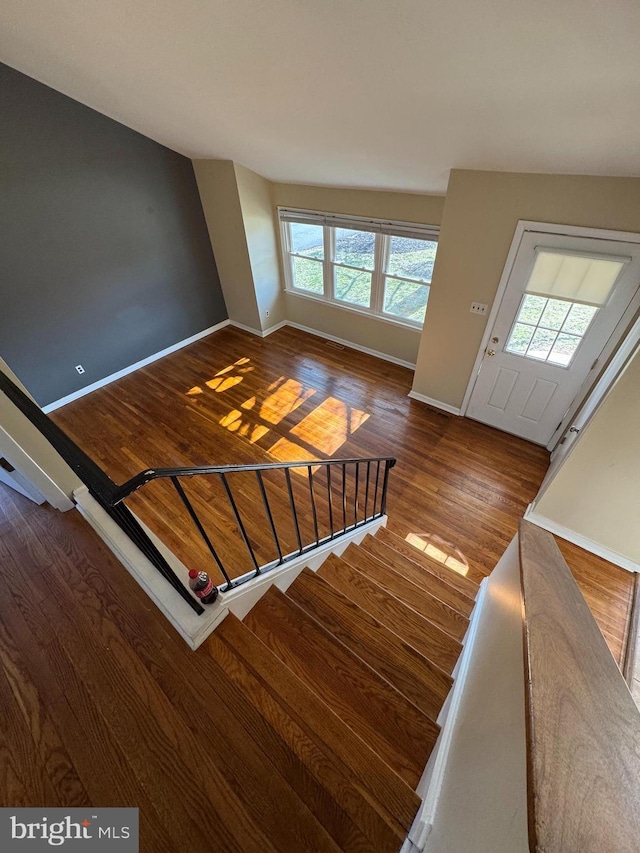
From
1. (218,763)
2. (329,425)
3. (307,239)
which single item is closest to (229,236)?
(307,239)

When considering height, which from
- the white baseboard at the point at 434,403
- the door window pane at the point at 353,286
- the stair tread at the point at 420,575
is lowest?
the stair tread at the point at 420,575

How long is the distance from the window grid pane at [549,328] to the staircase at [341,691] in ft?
7.18

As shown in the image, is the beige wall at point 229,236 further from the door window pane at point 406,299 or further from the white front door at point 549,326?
the white front door at point 549,326

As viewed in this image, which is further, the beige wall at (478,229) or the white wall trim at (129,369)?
the white wall trim at (129,369)

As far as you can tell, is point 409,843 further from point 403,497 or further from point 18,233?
point 18,233

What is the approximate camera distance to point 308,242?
4.40 metres

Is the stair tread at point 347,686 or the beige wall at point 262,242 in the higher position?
the beige wall at point 262,242

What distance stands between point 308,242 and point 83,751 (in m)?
4.87

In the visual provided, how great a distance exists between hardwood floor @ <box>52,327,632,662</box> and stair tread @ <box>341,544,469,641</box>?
0.56 metres

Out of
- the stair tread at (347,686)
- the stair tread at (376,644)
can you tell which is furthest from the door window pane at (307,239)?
the stair tread at (347,686)

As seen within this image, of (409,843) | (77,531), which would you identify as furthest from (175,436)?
(409,843)

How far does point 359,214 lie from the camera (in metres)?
3.66

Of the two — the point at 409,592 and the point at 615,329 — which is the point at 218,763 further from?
the point at 615,329

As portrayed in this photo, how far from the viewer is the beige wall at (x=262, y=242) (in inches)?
155
